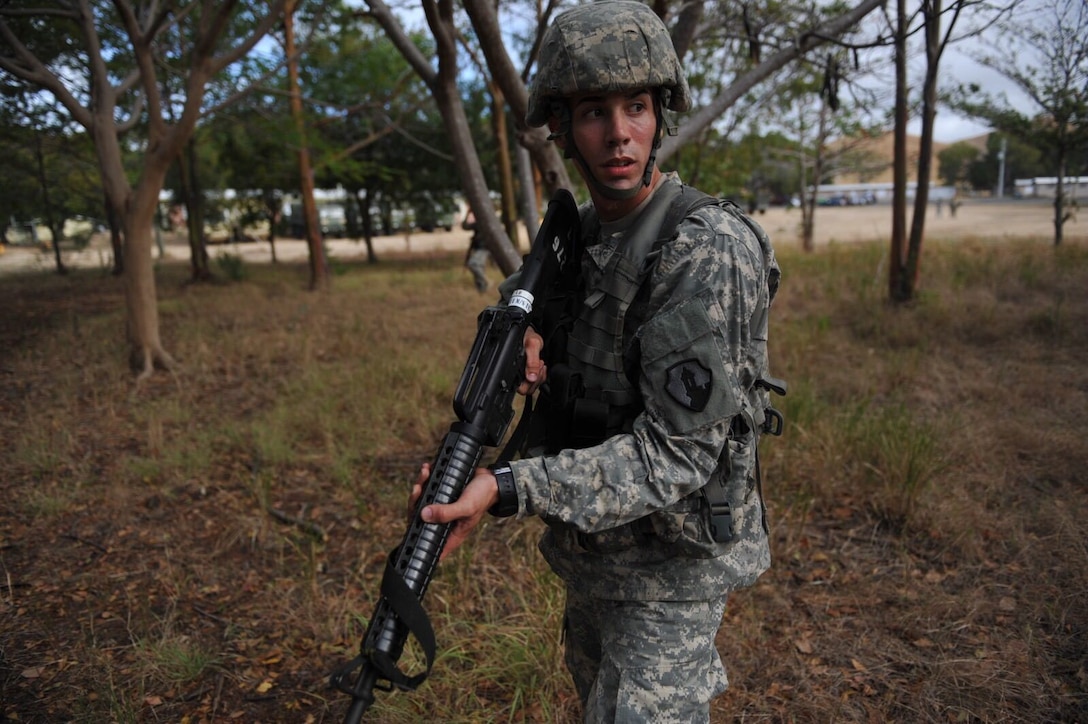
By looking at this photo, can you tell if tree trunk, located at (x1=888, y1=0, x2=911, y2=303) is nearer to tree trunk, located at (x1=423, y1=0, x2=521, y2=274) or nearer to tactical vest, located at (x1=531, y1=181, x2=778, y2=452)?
tree trunk, located at (x1=423, y1=0, x2=521, y2=274)

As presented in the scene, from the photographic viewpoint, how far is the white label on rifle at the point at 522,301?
1.45m

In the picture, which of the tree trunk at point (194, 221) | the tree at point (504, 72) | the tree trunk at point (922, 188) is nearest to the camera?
the tree at point (504, 72)

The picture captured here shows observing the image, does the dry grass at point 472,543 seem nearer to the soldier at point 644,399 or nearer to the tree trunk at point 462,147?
the soldier at point 644,399

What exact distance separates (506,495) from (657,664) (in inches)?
19.2

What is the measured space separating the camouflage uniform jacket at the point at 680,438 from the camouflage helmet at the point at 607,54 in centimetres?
30

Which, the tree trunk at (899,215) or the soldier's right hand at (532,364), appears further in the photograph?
the tree trunk at (899,215)

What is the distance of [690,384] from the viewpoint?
1.18 meters

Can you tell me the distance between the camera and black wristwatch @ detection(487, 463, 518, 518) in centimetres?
117

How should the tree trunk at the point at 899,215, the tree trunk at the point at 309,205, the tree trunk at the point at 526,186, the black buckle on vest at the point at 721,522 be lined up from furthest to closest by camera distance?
the tree trunk at the point at 309,205 → the tree trunk at the point at 899,215 → the tree trunk at the point at 526,186 → the black buckle on vest at the point at 721,522

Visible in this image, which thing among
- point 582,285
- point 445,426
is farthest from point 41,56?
point 582,285

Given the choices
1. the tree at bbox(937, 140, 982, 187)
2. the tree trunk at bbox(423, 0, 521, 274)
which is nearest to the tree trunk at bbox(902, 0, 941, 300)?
the tree trunk at bbox(423, 0, 521, 274)

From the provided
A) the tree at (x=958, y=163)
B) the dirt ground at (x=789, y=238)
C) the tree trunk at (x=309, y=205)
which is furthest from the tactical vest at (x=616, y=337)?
the tree at (x=958, y=163)

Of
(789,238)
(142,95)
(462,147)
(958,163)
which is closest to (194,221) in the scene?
(142,95)

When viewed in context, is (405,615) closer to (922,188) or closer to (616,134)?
(616,134)
